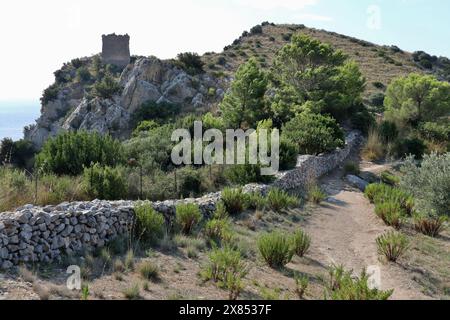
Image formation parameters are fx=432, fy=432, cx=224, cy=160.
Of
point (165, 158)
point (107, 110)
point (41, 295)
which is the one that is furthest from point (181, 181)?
point (107, 110)

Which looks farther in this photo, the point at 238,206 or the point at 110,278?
the point at 238,206

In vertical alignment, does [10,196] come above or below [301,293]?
above

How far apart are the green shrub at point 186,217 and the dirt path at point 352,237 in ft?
8.46

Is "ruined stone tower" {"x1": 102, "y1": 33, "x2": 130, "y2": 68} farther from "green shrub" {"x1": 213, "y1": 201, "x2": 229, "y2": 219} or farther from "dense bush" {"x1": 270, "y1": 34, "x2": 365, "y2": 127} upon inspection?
"green shrub" {"x1": 213, "y1": 201, "x2": 229, "y2": 219}

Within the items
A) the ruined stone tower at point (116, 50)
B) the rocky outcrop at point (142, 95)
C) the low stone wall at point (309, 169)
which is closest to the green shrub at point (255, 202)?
the low stone wall at point (309, 169)

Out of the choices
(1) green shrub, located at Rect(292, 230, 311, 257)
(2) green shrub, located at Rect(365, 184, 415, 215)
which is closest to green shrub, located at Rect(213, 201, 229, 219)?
(1) green shrub, located at Rect(292, 230, 311, 257)

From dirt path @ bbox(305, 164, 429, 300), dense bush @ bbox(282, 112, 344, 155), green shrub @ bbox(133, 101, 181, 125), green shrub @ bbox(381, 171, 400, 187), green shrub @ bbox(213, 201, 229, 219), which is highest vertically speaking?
green shrub @ bbox(133, 101, 181, 125)

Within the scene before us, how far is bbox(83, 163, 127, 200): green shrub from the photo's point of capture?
10.9 metres

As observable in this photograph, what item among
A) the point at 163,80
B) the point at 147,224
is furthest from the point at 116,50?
the point at 147,224

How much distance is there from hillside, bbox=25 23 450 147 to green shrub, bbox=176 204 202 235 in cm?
1032

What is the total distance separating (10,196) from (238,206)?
5.21m

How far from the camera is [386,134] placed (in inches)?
864

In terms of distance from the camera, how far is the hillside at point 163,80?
33031 millimetres
